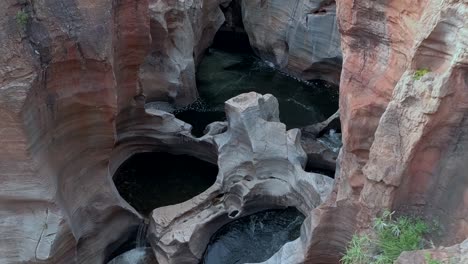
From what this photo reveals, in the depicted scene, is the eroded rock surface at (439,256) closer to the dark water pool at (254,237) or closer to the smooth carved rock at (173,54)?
the dark water pool at (254,237)

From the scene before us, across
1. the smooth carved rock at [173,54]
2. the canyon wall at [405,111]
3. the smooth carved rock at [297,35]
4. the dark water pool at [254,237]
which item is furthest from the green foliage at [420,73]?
the smooth carved rock at [297,35]

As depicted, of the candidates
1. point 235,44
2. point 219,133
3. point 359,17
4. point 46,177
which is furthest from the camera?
point 235,44

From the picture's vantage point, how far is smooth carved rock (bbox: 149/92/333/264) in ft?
35.4

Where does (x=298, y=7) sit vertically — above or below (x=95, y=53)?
below

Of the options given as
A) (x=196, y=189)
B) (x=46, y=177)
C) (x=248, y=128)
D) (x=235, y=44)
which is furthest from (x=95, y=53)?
(x=235, y=44)

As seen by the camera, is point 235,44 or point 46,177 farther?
point 235,44

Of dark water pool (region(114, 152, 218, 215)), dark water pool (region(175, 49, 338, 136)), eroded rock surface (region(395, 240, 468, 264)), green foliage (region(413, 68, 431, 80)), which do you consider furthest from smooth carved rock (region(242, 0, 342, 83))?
eroded rock surface (region(395, 240, 468, 264))

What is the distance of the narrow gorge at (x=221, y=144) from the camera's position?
6.31 metres

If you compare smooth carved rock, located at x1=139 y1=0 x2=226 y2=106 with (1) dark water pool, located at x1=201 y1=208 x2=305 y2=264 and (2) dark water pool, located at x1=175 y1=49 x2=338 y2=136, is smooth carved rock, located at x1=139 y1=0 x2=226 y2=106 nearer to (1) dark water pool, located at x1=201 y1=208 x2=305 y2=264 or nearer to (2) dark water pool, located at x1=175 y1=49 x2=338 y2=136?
(2) dark water pool, located at x1=175 y1=49 x2=338 y2=136

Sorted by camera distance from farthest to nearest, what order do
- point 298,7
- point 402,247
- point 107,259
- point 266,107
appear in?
point 298,7, point 266,107, point 107,259, point 402,247

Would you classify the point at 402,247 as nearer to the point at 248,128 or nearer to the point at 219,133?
the point at 248,128

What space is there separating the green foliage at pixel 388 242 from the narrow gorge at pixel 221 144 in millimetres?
25

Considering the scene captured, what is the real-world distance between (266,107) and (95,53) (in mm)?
4537

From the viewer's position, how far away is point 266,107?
12.0 meters
